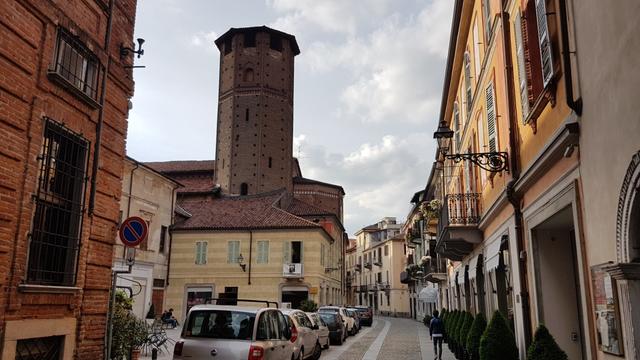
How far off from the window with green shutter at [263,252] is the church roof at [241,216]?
1.16m

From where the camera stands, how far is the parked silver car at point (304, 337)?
13.8 metres

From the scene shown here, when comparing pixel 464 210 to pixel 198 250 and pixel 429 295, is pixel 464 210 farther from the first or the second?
pixel 198 250

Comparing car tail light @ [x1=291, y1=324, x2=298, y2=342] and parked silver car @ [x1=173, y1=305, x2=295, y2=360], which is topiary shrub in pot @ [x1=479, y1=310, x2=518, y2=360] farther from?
car tail light @ [x1=291, y1=324, x2=298, y2=342]

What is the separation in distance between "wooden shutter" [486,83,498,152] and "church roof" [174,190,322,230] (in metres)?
25.3

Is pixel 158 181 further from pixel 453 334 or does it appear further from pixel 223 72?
pixel 223 72

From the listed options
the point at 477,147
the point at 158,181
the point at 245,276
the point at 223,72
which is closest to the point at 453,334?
the point at 477,147

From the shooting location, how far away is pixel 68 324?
835 cm

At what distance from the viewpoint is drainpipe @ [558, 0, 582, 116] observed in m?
6.67

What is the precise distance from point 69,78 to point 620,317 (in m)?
→ 8.41

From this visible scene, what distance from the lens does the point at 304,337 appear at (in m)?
15.0

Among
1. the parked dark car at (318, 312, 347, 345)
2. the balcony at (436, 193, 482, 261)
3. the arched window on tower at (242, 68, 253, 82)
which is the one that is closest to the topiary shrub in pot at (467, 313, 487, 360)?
the balcony at (436, 193, 482, 261)

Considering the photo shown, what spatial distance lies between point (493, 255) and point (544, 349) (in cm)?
577

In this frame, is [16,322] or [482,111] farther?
[482,111]

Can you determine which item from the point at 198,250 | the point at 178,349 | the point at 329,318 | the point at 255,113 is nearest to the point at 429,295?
the point at 329,318
